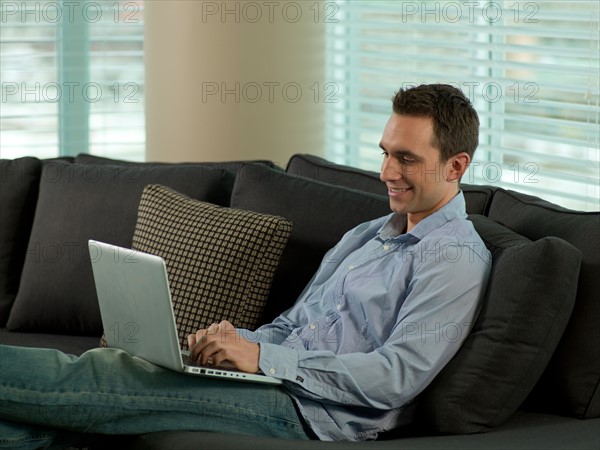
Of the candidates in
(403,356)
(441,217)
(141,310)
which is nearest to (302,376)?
(403,356)

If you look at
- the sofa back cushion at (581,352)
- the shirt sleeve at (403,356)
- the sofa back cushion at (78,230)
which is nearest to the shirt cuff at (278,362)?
the shirt sleeve at (403,356)

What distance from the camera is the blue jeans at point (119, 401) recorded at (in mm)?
1951

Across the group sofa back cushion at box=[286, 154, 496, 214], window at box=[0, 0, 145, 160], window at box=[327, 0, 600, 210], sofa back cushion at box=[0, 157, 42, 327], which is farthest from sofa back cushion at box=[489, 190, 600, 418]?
window at box=[0, 0, 145, 160]

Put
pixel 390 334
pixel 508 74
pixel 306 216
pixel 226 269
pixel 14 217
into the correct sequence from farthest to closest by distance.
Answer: pixel 508 74 < pixel 14 217 < pixel 306 216 < pixel 226 269 < pixel 390 334

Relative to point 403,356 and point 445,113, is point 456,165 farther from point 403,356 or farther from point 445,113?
point 403,356

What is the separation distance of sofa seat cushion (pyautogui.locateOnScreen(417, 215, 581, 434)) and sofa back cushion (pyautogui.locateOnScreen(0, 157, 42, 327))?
1.43 metres

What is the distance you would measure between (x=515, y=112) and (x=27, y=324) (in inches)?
65.6

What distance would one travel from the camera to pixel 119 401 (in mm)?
1964

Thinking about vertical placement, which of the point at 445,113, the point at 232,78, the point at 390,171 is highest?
the point at 232,78

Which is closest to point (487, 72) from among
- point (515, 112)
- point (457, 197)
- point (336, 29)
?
point (515, 112)

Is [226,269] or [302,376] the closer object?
[302,376]

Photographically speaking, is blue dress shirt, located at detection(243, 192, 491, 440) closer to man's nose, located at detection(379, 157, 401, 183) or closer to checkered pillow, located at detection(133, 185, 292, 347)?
man's nose, located at detection(379, 157, 401, 183)

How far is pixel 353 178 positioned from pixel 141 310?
931 mm

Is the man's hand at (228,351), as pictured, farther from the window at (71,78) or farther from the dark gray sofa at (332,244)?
the window at (71,78)
